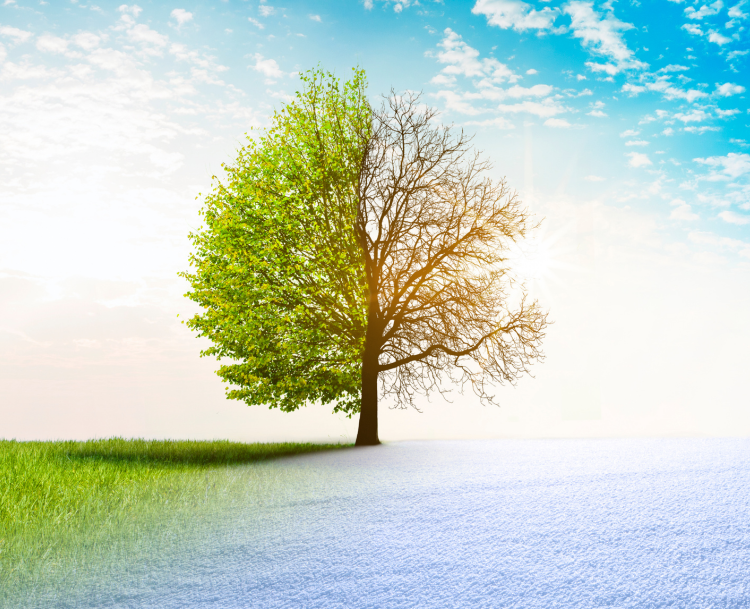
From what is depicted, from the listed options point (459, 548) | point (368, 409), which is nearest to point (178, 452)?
point (368, 409)

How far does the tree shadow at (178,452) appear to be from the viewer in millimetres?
17234

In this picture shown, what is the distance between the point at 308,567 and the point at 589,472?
22.3ft

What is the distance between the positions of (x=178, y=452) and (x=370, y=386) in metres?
7.21

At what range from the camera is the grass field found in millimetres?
8227

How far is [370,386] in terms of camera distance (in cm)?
1908

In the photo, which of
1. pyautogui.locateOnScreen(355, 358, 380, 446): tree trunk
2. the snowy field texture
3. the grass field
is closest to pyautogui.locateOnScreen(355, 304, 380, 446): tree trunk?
pyautogui.locateOnScreen(355, 358, 380, 446): tree trunk

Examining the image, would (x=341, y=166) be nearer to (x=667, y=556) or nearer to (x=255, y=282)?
(x=255, y=282)

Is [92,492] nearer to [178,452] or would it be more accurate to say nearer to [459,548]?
[178,452]

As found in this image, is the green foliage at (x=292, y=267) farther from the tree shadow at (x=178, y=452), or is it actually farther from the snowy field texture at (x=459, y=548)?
the snowy field texture at (x=459, y=548)

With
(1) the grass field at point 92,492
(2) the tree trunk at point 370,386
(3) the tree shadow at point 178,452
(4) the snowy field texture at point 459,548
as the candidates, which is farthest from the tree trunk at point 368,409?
(4) the snowy field texture at point 459,548

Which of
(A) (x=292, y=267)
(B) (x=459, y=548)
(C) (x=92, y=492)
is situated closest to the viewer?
(B) (x=459, y=548)

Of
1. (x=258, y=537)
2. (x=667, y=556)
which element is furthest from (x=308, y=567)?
(x=667, y=556)

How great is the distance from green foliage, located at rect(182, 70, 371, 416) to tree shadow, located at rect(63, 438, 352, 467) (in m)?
1.92

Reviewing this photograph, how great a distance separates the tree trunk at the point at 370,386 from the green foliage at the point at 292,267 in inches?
14.4
